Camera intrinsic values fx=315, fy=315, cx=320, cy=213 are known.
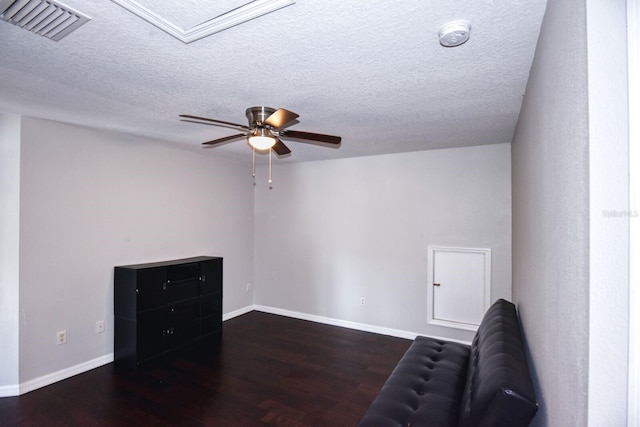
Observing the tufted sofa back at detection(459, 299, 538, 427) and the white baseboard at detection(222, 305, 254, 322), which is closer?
the tufted sofa back at detection(459, 299, 538, 427)

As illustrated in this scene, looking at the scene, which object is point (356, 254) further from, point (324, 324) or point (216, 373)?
point (216, 373)

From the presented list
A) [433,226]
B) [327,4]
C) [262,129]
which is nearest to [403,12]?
[327,4]

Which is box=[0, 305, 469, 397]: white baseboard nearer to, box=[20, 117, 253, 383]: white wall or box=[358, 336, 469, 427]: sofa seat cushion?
box=[20, 117, 253, 383]: white wall

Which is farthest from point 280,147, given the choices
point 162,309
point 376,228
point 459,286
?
point 459,286

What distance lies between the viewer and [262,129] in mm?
2318

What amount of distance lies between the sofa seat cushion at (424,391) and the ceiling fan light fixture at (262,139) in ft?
6.15

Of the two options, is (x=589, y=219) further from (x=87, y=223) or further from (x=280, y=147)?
(x=87, y=223)

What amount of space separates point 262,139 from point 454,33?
1.37 meters

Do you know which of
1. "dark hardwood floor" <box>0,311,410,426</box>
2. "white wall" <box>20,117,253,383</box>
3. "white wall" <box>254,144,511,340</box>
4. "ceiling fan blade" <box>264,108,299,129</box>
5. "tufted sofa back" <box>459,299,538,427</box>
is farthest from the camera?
"white wall" <box>254,144,511,340</box>

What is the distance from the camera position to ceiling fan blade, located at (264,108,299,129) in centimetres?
197

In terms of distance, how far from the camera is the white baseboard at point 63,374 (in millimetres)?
2887

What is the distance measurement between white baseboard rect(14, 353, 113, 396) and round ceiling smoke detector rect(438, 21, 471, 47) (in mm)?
4268

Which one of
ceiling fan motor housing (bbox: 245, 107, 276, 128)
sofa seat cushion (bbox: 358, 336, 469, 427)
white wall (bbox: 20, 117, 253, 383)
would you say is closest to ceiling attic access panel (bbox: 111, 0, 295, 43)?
ceiling fan motor housing (bbox: 245, 107, 276, 128)

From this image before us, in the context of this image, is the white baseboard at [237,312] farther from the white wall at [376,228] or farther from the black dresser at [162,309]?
the black dresser at [162,309]
